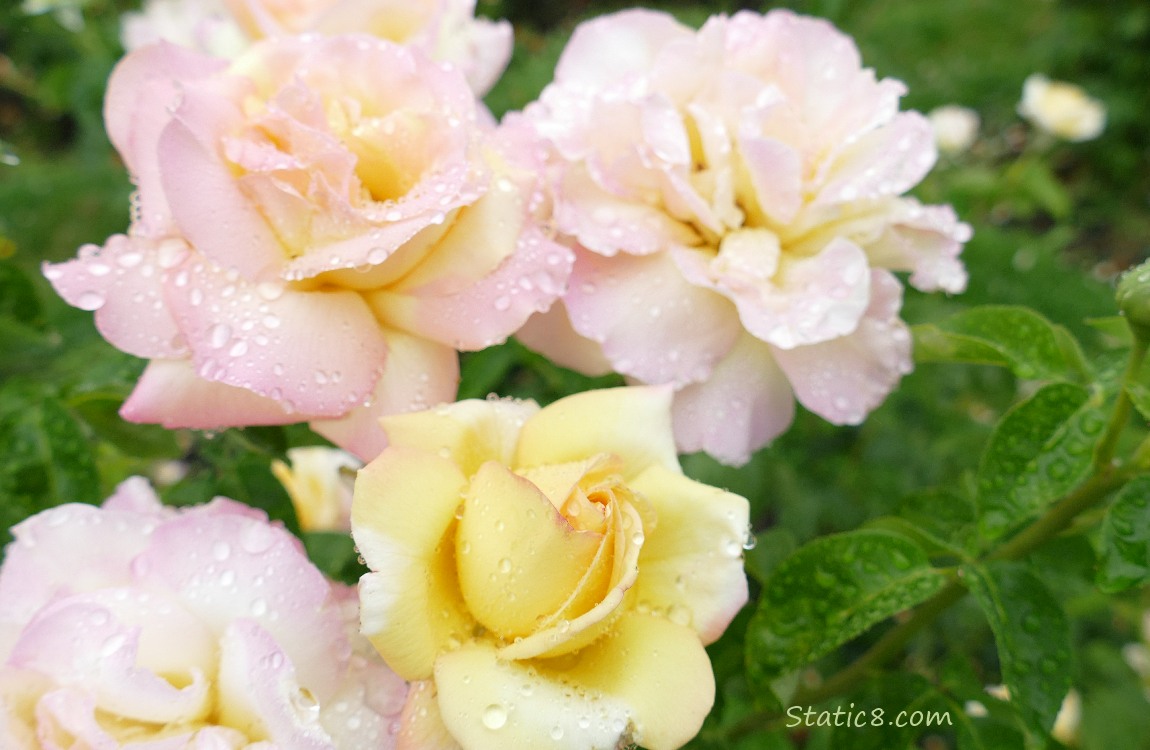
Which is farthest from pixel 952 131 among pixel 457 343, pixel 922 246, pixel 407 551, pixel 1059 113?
pixel 407 551

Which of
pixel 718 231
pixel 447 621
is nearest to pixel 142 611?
pixel 447 621

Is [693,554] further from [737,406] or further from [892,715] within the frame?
[892,715]

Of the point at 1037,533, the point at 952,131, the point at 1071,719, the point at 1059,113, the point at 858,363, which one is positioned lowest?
the point at 1071,719

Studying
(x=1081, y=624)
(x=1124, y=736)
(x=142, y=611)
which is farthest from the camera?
(x=1081, y=624)

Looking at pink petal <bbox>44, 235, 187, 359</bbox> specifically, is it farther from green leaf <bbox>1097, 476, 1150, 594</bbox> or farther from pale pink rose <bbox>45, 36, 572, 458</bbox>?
green leaf <bbox>1097, 476, 1150, 594</bbox>

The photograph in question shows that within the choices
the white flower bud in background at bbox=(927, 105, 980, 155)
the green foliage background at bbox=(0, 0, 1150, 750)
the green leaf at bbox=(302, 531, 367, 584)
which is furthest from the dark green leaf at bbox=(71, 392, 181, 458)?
the white flower bud in background at bbox=(927, 105, 980, 155)

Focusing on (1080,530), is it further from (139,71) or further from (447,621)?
(139,71)
